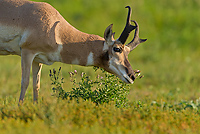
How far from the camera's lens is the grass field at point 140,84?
503cm

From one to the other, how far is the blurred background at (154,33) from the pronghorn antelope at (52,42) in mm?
4813

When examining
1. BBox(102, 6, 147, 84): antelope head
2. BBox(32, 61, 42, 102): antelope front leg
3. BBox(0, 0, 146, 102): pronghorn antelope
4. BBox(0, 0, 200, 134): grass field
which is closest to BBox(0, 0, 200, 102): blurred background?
BBox(0, 0, 200, 134): grass field

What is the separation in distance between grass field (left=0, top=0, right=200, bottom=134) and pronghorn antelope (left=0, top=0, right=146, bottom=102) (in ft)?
1.55

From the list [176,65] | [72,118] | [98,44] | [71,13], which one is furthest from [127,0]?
[72,118]

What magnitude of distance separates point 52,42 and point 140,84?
5828 mm

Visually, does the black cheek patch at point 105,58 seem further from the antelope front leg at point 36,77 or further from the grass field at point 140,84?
the antelope front leg at point 36,77

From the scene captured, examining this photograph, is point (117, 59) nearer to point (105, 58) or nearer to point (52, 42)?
point (105, 58)

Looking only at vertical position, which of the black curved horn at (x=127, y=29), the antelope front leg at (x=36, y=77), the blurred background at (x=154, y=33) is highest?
the blurred background at (x=154, y=33)

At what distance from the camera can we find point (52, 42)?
6.73 metres

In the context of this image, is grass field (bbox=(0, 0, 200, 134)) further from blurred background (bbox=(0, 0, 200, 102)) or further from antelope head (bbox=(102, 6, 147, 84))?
antelope head (bbox=(102, 6, 147, 84))

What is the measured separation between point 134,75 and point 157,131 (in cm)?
190

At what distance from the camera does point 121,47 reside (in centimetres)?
673

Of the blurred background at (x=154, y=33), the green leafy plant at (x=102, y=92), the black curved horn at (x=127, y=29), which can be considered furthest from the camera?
the blurred background at (x=154, y=33)

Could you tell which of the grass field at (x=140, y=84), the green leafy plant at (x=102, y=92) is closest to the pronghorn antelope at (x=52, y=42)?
the green leafy plant at (x=102, y=92)
